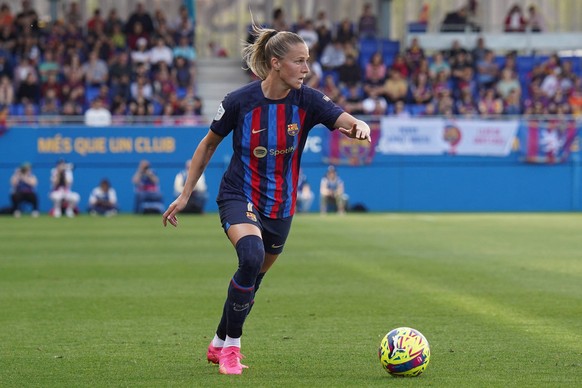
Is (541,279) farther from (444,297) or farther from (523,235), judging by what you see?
(523,235)

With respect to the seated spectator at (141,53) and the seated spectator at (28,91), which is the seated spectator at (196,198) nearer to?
the seated spectator at (141,53)

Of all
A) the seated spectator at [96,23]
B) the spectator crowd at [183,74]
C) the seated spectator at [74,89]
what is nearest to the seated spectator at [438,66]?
the spectator crowd at [183,74]

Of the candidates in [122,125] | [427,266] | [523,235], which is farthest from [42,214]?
[427,266]

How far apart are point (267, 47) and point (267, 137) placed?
589mm

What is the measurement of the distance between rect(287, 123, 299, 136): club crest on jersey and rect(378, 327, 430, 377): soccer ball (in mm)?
1453

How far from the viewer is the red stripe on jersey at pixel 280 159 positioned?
741 centimetres

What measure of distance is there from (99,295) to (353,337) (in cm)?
419

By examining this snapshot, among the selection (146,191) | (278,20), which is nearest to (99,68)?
(146,191)

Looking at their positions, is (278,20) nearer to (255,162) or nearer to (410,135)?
(410,135)

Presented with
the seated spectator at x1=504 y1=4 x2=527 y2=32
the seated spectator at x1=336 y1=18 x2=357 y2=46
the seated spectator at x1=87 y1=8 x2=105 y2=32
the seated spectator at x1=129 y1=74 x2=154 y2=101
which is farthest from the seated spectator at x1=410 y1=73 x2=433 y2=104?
the seated spectator at x1=87 y1=8 x2=105 y2=32

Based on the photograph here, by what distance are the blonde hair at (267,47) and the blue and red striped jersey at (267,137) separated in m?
0.13

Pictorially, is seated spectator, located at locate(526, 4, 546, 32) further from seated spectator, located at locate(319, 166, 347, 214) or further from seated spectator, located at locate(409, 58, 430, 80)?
seated spectator, located at locate(319, 166, 347, 214)

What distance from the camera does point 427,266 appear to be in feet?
51.5

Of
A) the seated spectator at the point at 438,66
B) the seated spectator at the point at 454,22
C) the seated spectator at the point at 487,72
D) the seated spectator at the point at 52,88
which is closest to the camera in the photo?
the seated spectator at the point at 52,88
